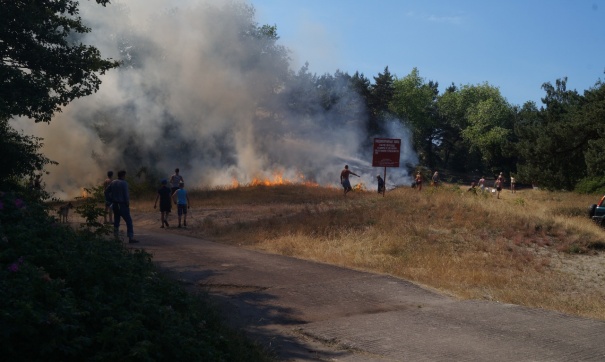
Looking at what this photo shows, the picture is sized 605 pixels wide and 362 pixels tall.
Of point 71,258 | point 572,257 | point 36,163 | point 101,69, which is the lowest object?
point 572,257

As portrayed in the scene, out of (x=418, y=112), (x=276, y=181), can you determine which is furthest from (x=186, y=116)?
(x=418, y=112)

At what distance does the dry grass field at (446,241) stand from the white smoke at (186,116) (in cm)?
1102

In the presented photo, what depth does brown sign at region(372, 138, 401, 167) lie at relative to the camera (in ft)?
73.3

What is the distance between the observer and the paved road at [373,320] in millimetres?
6758

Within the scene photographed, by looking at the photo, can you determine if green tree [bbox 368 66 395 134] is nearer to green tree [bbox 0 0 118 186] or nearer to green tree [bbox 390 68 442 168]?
green tree [bbox 390 68 442 168]

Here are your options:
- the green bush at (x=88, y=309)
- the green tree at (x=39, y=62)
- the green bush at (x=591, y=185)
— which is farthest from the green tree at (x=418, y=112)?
the green bush at (x=88, y=309)

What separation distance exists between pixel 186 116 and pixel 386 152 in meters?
15.6

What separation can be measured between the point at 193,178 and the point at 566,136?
1962cm


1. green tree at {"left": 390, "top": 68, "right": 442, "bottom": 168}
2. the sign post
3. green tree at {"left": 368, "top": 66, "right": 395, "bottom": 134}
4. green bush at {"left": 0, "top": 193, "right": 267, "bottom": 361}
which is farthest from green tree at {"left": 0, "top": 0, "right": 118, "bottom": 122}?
green tree at {"left": 390, "top": 68, "right": 442, "bottom": 168}

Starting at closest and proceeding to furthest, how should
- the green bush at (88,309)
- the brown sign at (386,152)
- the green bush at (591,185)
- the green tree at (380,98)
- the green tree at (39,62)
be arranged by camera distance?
the green bush at (88,309), the green tree at (39,62), the brown sign at (386,152), the green bush at (591,185), the green tree at (380,98)

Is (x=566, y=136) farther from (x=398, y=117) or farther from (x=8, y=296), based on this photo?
(x=398, y=117)

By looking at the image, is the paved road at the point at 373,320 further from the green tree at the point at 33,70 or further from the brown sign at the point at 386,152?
the brown sign at the point at 386,152

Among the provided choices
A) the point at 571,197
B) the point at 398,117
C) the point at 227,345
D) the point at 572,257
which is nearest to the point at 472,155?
the point at 398,117

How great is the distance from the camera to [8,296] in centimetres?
419
